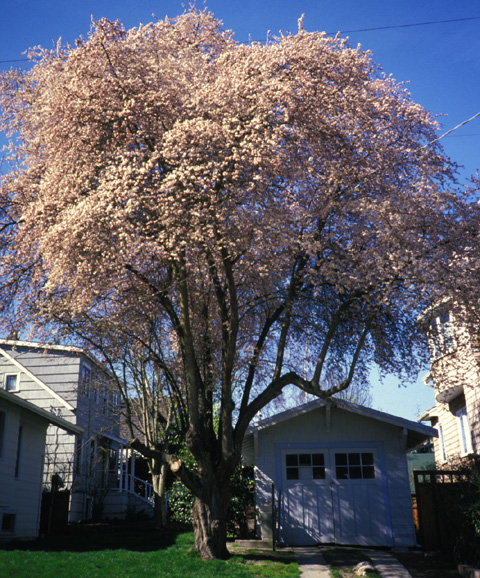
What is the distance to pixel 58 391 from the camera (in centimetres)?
2197

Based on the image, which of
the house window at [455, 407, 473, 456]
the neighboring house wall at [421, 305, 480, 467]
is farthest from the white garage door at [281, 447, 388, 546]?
the house window at [455, 407, 473, 456]

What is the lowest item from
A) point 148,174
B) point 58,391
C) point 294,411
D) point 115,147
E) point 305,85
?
point 294,411

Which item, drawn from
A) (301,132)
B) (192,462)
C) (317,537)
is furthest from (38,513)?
(301,132)

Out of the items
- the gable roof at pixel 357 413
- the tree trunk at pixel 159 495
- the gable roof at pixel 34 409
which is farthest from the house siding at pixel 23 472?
the gable roof at pixel 357 413

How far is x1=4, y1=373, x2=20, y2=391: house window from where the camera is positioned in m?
21.3

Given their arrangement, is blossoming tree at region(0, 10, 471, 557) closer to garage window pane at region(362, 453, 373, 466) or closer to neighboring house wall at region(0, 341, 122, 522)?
garage window pane at region(362, 453, 373, 466)

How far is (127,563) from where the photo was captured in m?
11.0

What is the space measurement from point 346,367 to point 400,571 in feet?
14.4

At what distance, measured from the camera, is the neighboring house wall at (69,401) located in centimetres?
2086

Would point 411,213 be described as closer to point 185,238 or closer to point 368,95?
point 368,95

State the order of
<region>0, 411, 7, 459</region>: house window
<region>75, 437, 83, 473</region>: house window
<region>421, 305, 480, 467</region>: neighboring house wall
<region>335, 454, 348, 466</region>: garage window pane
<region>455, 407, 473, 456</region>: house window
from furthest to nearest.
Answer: <region>75, 437, 83, 473</region>: house window < <region>455, 407, 473, 456</region>: house window < <region>335, 454, 348, 466</region>: garage window pane < <region>0, 411, 7, 459</region>: house window < <region>421, 305, 480, 467</region>: neighboring house wall

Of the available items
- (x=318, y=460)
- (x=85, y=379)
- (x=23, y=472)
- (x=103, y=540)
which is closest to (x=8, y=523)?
(x=23, y=472)

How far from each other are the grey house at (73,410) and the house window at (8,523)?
10.7ft

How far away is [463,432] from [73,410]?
519 inches
